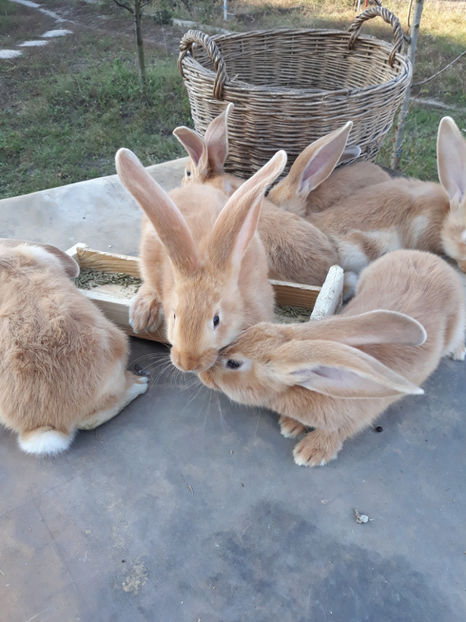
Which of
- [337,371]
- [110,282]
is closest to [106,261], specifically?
[110,282]

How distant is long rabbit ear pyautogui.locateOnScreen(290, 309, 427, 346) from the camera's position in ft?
4.63

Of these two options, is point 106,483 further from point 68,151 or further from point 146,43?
point 146,43

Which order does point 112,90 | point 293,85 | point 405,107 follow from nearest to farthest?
point 293,85
point 405,107
point 112,90

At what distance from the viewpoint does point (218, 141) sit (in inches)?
106

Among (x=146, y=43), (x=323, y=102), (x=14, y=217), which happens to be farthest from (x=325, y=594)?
(x=146, y=43)

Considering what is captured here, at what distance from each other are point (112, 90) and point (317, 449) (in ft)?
18.6

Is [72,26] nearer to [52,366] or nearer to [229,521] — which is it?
[52,366]

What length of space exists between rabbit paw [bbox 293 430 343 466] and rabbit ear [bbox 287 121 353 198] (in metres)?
1.54

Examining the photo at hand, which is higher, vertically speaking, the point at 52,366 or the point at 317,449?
the point at 52,366

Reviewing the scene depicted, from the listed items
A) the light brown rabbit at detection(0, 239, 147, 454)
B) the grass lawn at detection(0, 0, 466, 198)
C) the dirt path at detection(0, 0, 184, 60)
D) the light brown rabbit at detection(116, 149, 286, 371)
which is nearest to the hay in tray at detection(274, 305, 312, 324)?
the light brown rabbit at detection(116, 149, 286, 371)

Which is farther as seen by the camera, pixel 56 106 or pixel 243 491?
pixel 56 106

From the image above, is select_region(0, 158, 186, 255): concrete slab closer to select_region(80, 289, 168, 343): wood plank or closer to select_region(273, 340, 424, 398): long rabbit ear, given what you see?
select_region(80, 289, 168, 343): wood plank

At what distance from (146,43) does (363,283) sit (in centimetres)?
806

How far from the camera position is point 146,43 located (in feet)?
27.9
